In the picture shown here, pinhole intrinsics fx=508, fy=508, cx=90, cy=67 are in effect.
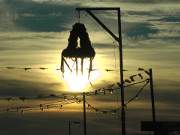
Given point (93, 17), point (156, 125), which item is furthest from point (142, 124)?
point (93, 17)

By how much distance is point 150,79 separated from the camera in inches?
1341

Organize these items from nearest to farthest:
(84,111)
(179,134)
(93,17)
→ (93,17), (179,134), (84,111)

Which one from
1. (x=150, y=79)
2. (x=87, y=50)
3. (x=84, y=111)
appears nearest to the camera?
(x=87, y=50)

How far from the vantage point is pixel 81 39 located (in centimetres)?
1838

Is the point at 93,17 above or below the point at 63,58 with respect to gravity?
above

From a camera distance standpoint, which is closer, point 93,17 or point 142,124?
point 93,17

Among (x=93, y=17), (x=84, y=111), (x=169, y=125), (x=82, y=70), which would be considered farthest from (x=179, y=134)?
(x=84, y=111)

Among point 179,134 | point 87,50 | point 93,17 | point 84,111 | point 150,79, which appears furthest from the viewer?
point 84,111

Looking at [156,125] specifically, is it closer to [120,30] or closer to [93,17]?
[120,30]

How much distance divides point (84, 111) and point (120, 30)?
3638 centimetres

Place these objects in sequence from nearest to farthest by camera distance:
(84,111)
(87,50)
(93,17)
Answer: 1. (87,50)
2. (93,17)
3. (84,111)

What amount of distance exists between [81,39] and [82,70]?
113 centimetres

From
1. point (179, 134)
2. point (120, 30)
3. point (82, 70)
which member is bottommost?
point (179, 134)

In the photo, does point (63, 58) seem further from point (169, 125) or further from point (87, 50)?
point (169, 125)
